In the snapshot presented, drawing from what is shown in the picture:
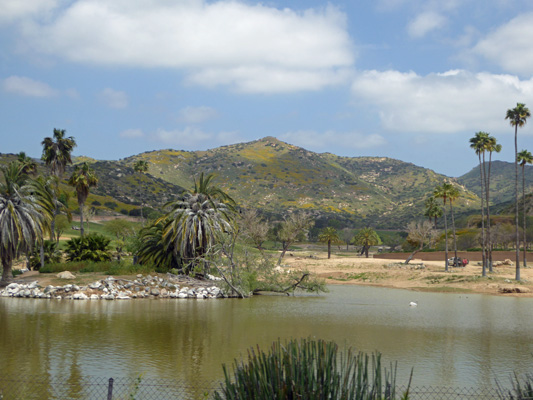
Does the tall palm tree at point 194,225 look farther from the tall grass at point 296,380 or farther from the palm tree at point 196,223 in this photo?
the tall grass at point 296,380

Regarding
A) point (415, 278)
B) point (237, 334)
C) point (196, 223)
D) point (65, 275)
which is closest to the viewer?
point (237, 334)

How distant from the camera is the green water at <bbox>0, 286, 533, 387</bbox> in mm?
20062

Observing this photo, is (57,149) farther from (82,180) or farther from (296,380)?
(296,380)

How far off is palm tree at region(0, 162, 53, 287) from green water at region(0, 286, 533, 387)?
5.29 m

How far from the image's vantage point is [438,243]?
4350 inches

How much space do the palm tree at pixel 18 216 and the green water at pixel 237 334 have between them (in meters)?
5.29

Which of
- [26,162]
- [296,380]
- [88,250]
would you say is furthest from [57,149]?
[296,380]

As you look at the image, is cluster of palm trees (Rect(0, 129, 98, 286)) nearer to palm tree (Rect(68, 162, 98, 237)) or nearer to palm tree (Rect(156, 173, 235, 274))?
palm tree (Rect(156, 173, 235, 274))

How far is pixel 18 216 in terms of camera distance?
44688mm

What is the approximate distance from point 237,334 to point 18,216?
87.3 feet

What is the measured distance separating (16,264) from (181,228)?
29278 mm

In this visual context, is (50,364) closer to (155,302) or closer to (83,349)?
(83,349)

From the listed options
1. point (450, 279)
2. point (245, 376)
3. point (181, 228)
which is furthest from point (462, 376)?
point (450, 279)

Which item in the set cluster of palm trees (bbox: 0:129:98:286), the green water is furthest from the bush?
the green water
